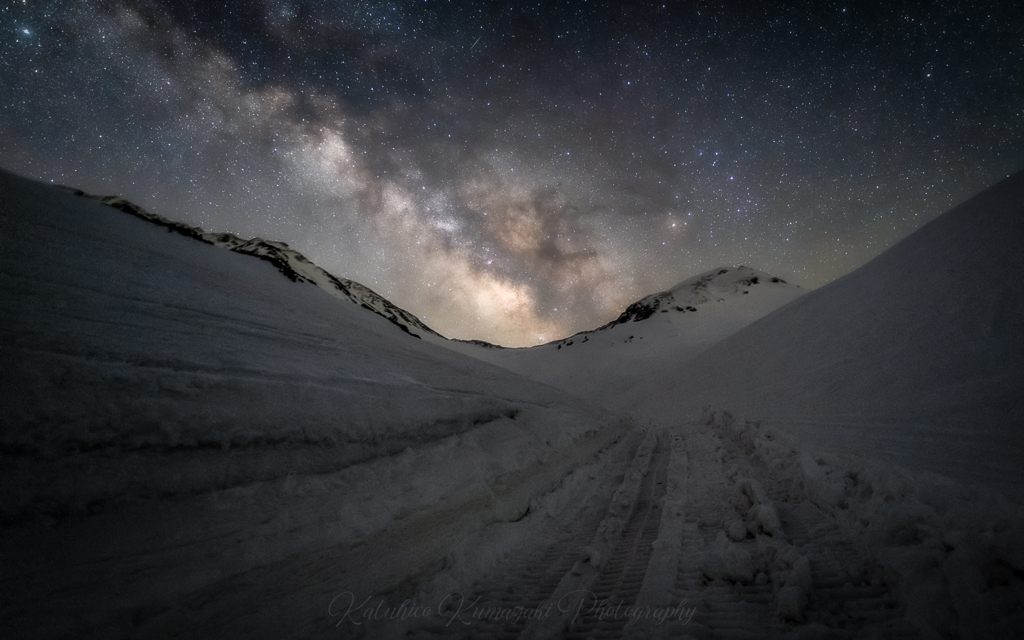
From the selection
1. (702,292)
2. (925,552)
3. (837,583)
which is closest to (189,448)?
(837,583)

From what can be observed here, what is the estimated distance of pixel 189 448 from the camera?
2543 mm

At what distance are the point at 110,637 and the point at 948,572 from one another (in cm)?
416

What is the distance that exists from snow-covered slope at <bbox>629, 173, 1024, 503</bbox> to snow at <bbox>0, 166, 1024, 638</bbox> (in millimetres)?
62

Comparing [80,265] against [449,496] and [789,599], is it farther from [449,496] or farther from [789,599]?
[789,599]

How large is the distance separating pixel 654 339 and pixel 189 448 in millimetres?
44452

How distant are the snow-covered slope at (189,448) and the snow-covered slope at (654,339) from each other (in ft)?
76.9

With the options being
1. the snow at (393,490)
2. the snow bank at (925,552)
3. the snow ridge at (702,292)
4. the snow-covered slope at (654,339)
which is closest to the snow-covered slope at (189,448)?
the snow at (393,490)

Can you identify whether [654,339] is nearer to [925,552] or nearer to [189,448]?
[925,552]

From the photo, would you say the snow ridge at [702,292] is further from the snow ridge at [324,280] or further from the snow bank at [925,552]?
the snow bank at [925,552]

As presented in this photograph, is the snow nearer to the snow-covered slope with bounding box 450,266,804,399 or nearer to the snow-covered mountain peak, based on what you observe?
the snow-covered slope with bounding box 450,266,804,399

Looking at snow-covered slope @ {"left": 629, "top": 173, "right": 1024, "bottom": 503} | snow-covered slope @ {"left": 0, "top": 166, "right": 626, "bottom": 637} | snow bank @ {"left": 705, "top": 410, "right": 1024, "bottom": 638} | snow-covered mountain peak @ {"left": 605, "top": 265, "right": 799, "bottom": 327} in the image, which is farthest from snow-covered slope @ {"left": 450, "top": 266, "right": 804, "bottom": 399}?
snow-covered slope @ {"left": 0, "top": 166, "right": 626, "bottom": 637}

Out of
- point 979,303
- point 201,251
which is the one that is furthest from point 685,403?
point 201,251

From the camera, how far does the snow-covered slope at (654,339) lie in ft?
109

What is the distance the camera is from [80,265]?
4.13 meters
